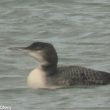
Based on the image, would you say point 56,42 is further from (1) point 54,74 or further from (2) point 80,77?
(2) point 80,77

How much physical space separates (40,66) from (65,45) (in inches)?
111

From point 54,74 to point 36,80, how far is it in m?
0.36

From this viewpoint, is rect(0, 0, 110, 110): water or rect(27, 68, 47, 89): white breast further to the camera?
rect(27, 68, 47, 89): white breast

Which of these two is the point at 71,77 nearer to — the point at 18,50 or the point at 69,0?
the point at 18,50

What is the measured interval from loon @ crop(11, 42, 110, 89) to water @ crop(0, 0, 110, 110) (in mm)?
206

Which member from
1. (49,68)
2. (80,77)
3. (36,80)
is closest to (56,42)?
(49,68)

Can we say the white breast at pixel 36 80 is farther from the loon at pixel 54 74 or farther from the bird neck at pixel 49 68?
the bird neck at pixel 49 68

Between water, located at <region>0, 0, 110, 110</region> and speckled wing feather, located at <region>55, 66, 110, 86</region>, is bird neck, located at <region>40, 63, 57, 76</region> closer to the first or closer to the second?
speckled wing feather, located at <region>55, 66, 110, 86</region>

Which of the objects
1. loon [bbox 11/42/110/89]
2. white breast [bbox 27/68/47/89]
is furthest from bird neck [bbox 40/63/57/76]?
white breast [bbox 27/68/47/89]

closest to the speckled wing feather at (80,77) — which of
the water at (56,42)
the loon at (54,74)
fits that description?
the loon at (54,74)

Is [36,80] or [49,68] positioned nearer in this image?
[36,80]

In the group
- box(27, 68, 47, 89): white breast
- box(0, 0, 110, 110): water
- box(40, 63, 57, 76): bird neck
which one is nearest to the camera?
box(0, 0, 110, 110): water

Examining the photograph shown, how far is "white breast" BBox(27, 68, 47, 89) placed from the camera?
14047 mm

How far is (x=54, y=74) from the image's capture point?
14.3 metres
